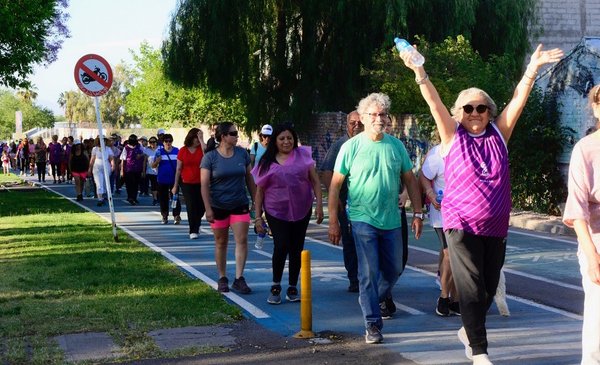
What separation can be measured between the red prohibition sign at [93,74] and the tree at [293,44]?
17.8 meters

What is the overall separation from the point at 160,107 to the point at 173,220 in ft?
146

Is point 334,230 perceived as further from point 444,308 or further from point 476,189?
point 476,189

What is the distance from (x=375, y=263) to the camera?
25.7 feet

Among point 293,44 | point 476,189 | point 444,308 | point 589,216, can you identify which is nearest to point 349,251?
point 444,308

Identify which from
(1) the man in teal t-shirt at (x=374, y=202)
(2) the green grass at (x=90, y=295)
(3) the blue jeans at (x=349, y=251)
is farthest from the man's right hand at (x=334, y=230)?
(3) the blue jeans at (x=349, y=251)

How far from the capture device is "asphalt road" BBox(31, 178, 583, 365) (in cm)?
757

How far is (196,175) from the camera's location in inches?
615

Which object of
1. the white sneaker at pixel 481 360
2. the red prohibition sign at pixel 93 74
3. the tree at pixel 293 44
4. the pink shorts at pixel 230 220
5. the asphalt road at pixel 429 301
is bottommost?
the asphalt road at pixel 429 301

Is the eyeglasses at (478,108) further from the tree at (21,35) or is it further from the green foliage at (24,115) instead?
the green foliage at (24,115)

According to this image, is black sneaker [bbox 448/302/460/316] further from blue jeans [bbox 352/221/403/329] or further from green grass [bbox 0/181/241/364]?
green grass [bbox 0/181/241/364]

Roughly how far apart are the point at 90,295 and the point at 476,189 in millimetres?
5441

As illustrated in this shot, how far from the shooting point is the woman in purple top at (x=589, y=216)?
208 inches

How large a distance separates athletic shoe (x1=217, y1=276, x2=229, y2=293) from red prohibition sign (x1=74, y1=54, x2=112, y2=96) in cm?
622

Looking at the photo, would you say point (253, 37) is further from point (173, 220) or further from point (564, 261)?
point (564, 261)
